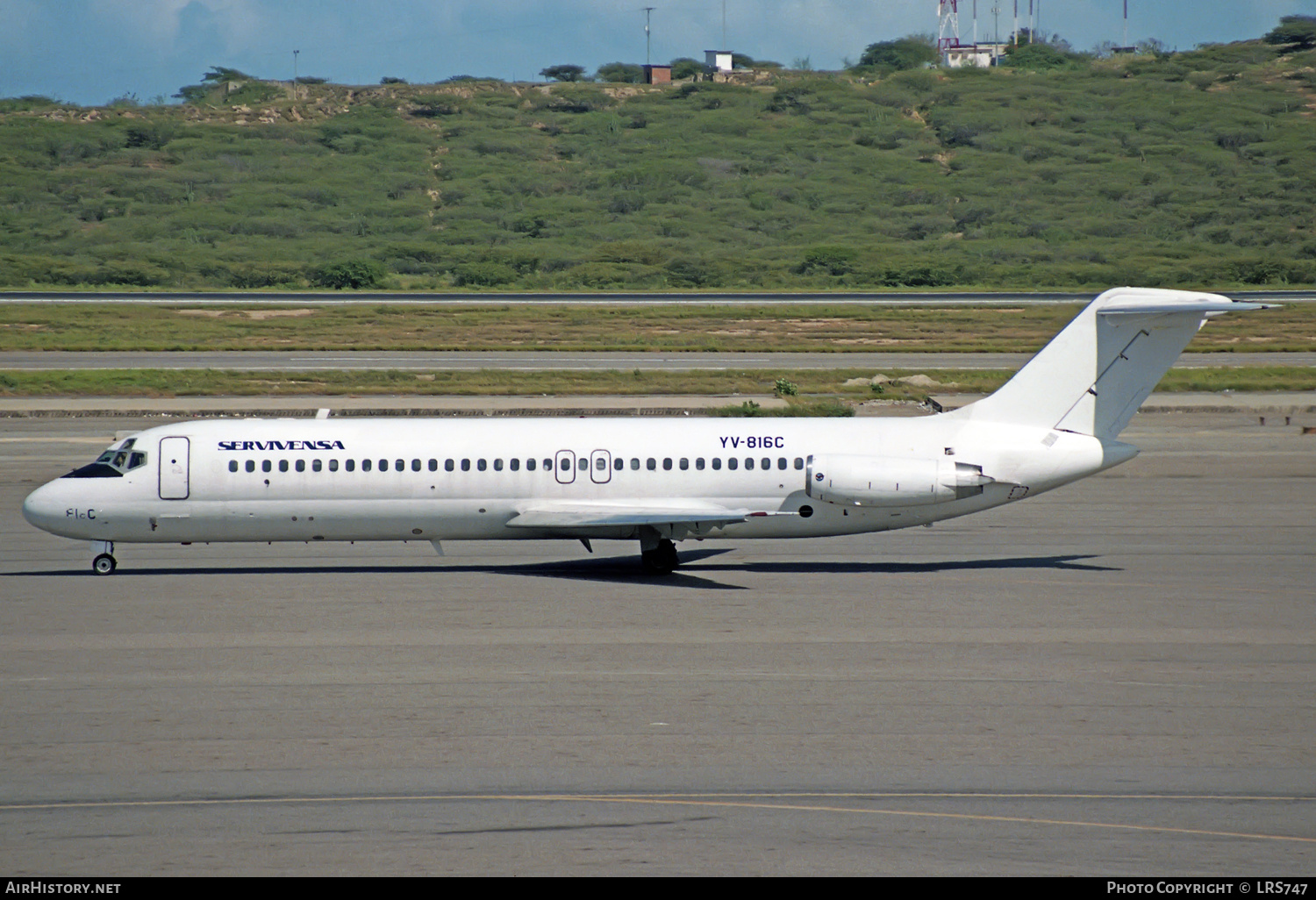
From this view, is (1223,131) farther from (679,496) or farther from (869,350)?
(679,496)

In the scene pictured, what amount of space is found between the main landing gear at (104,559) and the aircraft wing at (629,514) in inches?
282

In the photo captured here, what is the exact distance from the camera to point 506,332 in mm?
68062

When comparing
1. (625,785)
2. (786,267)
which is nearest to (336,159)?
(786,267)

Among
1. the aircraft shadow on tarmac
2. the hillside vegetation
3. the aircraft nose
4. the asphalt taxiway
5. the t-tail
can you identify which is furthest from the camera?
the hillside vegetation

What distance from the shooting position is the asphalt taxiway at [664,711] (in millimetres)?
11492

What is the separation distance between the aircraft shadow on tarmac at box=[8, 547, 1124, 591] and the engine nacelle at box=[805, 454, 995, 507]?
1.38m

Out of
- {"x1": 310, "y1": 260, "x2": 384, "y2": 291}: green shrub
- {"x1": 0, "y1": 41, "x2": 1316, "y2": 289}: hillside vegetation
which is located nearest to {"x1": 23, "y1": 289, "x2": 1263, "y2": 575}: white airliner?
{"x1": 0, "y1": 41, "x2": 1316, "y2": 289}: hillside vegetation

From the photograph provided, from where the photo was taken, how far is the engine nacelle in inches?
916

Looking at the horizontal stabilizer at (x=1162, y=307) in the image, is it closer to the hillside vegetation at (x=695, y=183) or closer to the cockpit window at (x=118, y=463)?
the cockpit window at (x=118, y=463)

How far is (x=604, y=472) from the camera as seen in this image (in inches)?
944

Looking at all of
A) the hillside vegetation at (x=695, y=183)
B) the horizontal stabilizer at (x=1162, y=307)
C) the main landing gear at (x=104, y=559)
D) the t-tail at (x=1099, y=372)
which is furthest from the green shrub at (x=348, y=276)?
the horizontal stabilizer at (x=1162, y=307)

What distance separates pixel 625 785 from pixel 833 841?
2300 millimetres

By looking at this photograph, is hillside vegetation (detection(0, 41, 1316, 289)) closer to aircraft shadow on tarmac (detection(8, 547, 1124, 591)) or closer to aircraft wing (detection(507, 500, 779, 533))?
aircraft shadow on tarmac (detection(8, 547, 1124, 591))

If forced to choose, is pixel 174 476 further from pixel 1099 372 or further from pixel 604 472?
pixel 1099 372
